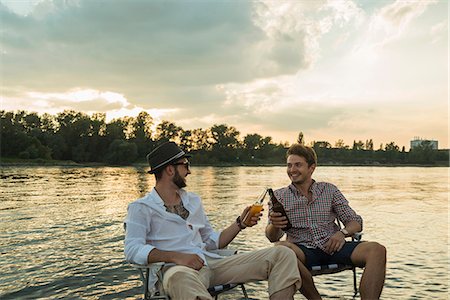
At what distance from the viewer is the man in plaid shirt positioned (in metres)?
4.69

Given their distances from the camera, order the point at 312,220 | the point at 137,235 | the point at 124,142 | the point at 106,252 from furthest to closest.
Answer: the point at 124,142 → the point at 106,252 → the point at 312,220 → the point at 137,235

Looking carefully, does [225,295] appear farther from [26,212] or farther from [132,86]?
[132,86]

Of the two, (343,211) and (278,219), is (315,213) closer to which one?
(343,211)

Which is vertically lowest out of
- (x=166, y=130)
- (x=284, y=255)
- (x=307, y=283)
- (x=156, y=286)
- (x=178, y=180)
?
(x=307, y=283)

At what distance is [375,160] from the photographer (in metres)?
152

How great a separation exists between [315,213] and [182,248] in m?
1.62

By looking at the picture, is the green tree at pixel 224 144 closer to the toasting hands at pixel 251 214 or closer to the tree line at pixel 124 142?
the tree line at pixel 124 142

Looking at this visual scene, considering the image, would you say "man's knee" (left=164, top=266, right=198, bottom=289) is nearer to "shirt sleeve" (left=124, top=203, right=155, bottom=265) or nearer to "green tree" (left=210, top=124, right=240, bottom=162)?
"shirt sleeve" (left=124, top=203, right=155, bottom=265)

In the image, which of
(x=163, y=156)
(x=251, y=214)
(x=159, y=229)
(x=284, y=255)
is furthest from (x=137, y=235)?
(x=284, y=255)

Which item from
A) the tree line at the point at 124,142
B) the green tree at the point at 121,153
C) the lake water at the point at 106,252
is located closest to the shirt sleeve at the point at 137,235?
the lake water at the point at 106,252

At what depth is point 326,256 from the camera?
4801 mm

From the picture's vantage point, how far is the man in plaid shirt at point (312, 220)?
15.4 ft

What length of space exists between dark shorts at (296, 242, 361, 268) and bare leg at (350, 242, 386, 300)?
0.38 feet

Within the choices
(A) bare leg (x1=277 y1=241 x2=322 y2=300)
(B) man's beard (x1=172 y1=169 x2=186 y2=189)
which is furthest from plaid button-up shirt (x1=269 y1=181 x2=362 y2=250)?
(B) man's beard (x1=172 y1=169 x2=186 y2=189)
